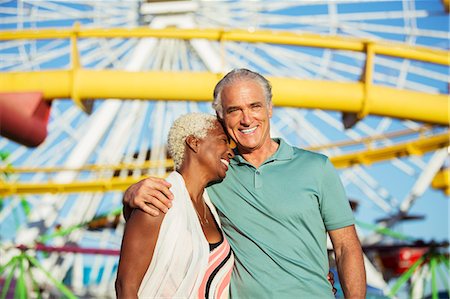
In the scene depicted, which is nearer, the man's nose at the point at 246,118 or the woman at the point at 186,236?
the woman at the point at 186,236

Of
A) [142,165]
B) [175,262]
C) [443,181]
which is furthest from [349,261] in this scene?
[443,181]

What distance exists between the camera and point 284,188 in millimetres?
2133

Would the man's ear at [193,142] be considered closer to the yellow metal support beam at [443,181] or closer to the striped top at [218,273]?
the striped top at [218,273]

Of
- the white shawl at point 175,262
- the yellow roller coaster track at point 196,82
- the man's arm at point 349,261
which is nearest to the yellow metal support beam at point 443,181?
the yellow roller coaster track at point 196,82

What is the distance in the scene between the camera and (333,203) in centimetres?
214

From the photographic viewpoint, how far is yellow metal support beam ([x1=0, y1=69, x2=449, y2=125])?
5.90 m

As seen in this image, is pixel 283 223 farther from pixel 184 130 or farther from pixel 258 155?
pixel 184 130

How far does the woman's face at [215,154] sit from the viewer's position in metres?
2.06

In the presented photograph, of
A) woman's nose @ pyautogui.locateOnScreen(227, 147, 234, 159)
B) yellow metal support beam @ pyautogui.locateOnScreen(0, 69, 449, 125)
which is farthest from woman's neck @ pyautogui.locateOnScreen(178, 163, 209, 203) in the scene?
yellow metal support beam @ pyautogui.locateOnScreen(0, 69, 449, 125)

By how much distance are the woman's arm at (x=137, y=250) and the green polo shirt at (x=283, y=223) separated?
403 mm

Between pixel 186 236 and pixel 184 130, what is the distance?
0.38 metres

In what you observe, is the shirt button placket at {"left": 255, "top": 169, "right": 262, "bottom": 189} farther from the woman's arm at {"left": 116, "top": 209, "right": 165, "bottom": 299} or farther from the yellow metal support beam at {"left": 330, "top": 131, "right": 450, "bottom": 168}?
the yellow metal support beam at {"left": 330, "top": 131, "right": 450, "bottom": 168}

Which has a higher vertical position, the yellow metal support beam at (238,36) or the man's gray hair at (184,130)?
the man's gray hair at (184,130)

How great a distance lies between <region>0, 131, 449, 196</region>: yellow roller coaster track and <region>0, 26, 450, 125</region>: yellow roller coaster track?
3.64m
